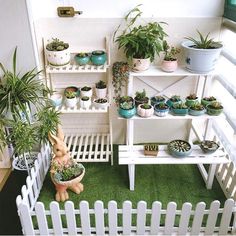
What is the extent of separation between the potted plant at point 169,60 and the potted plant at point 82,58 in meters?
0.69

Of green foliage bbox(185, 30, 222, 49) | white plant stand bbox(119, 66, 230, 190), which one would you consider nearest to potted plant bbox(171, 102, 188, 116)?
white plant stand bbox(119, 66, 230, 190)

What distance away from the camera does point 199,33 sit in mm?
2355

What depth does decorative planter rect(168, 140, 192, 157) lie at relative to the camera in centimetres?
225

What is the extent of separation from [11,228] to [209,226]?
57.6 inches

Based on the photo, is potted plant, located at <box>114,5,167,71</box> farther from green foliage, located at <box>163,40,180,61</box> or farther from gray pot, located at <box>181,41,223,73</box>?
gray pot, located at <box>181,41,223,73</box>

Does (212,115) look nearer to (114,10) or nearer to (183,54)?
(183,54)

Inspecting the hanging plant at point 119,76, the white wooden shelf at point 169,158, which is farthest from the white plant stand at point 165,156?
the hanging plant at point 119,76

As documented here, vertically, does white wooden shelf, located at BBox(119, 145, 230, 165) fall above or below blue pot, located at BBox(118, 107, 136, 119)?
below

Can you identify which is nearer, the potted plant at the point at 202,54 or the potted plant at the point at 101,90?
the potted plant at the point at 202,54

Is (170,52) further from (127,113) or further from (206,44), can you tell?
(127,113)

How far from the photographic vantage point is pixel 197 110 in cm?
224

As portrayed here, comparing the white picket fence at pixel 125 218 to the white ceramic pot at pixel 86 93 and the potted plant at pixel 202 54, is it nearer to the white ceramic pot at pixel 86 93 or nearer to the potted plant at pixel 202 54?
the white ceramic pot at pixel 86 93

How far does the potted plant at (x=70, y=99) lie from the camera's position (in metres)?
2.45

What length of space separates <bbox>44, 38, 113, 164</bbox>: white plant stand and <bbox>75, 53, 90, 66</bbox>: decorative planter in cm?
4
